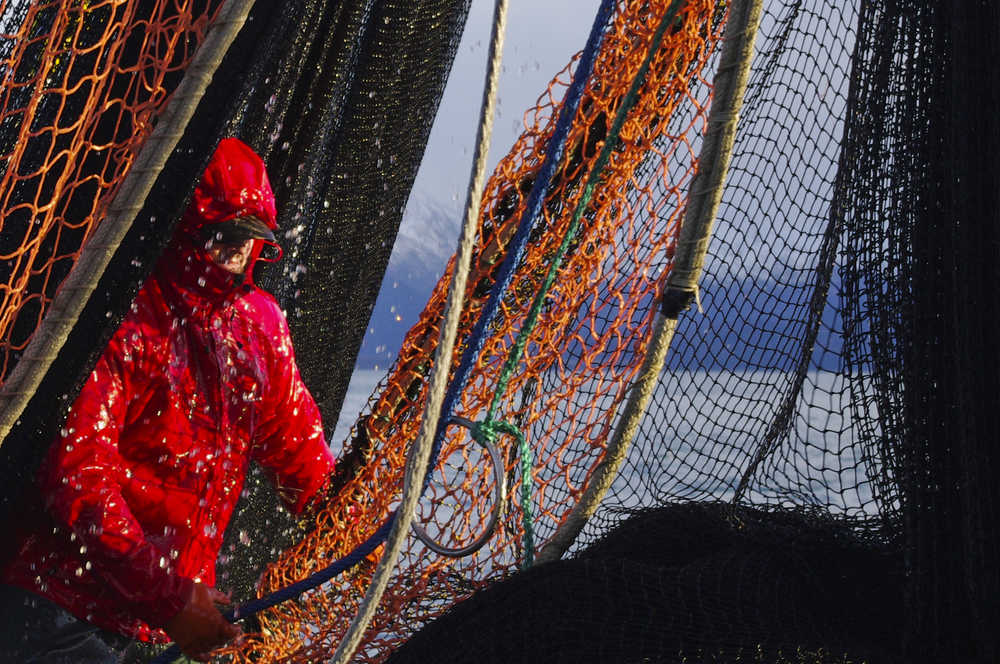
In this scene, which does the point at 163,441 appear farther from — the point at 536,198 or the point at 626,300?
the point at 626,300

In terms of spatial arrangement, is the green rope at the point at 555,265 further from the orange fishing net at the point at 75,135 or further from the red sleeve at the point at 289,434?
the orange fishing net at the point at 75,135

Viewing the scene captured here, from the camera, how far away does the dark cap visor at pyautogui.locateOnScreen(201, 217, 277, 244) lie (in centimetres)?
229

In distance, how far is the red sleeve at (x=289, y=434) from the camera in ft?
9.11

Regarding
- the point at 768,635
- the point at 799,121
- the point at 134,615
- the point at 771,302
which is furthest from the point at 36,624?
the point at 799,121

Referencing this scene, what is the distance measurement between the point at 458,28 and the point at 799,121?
1.24m

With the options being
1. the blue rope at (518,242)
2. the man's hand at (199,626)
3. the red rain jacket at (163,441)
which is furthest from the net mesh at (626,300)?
the man's hand at (199,626)

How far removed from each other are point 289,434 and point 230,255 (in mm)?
732

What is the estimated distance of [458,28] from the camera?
341cm

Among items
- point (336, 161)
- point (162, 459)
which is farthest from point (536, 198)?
point (336, 161)

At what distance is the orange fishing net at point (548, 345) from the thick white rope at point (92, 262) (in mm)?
1353

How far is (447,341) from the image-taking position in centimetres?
175

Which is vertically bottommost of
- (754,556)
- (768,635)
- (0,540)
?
(0,540)

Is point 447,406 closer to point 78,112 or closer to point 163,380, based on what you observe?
point 163,380

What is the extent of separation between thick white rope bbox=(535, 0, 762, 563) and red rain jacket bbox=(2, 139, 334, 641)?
1023 millimetres
